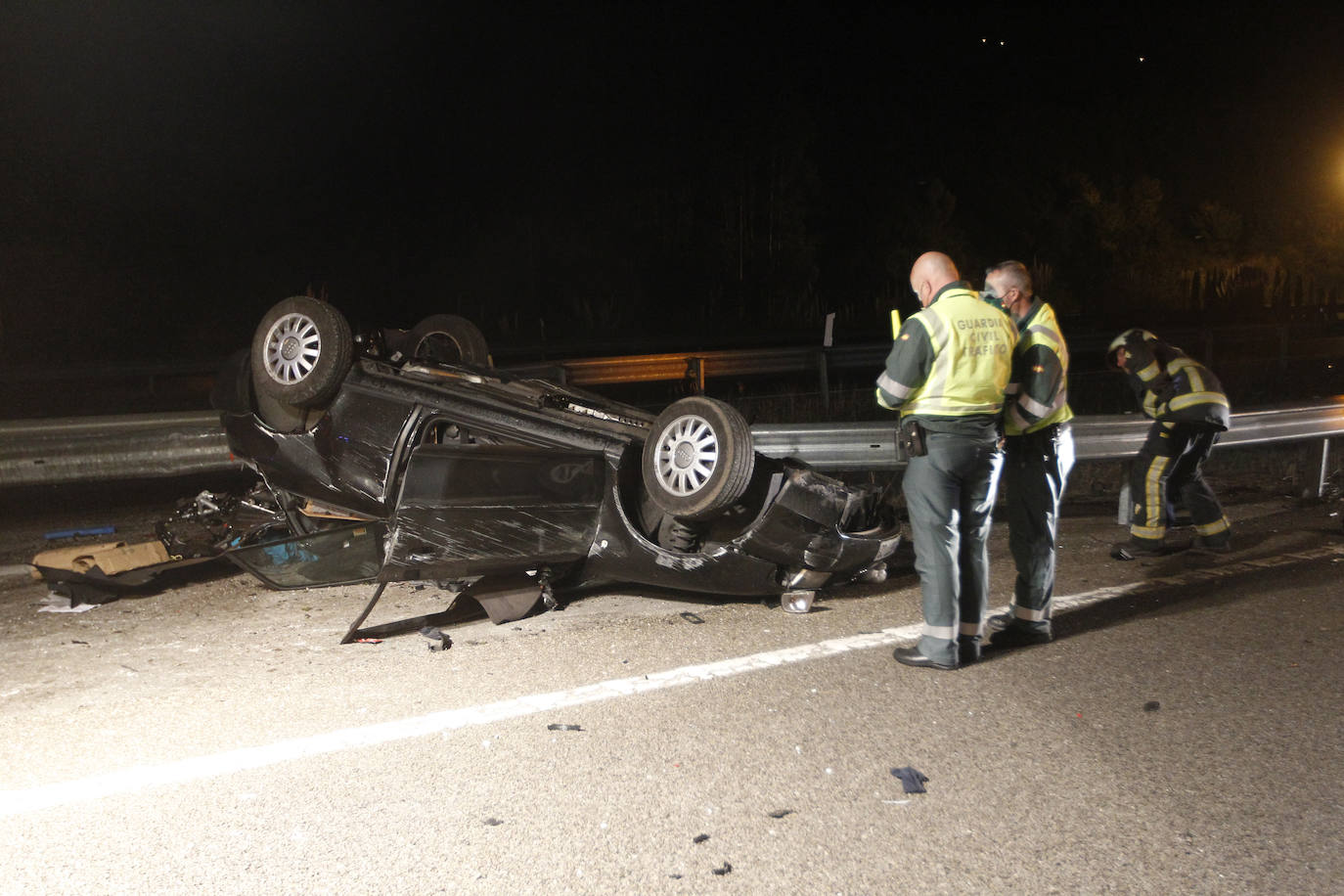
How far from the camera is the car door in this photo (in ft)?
15.4

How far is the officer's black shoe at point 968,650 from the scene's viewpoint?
177 inches

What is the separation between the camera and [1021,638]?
4762 millimetres

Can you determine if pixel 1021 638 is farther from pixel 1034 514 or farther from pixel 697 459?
pixel 697 459

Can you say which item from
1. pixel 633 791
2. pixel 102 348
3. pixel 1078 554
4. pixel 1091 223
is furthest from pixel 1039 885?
pixel 1091 223

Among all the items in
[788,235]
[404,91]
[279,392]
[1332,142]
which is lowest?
[279,392]

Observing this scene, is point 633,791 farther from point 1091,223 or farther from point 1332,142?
point 1332,142

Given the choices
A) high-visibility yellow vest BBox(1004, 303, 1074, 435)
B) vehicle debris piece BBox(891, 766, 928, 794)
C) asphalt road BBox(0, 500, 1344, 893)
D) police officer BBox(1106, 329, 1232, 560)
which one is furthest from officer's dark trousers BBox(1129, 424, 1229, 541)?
vehicle debris piece BBox(891, 766, 928, 794)

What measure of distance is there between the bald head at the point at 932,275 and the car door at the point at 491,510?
171 cm

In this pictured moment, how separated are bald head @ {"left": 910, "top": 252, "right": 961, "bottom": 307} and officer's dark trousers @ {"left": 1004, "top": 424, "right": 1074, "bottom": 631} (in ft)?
3.06

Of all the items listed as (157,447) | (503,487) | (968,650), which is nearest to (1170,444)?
(968,650)

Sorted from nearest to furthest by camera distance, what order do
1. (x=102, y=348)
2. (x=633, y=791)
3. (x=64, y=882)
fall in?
(x=64, y=882) < (x=633, y=791) < (x=102, y=348)

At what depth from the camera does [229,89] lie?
30.2m

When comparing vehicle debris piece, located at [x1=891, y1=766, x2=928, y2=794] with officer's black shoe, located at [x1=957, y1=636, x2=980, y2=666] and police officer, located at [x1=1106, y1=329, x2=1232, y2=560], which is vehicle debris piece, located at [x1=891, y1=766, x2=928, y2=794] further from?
police officer, located at [x1=1106, y1=329, x2=1232, y2=560]

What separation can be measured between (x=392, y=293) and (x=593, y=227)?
6.51 m
